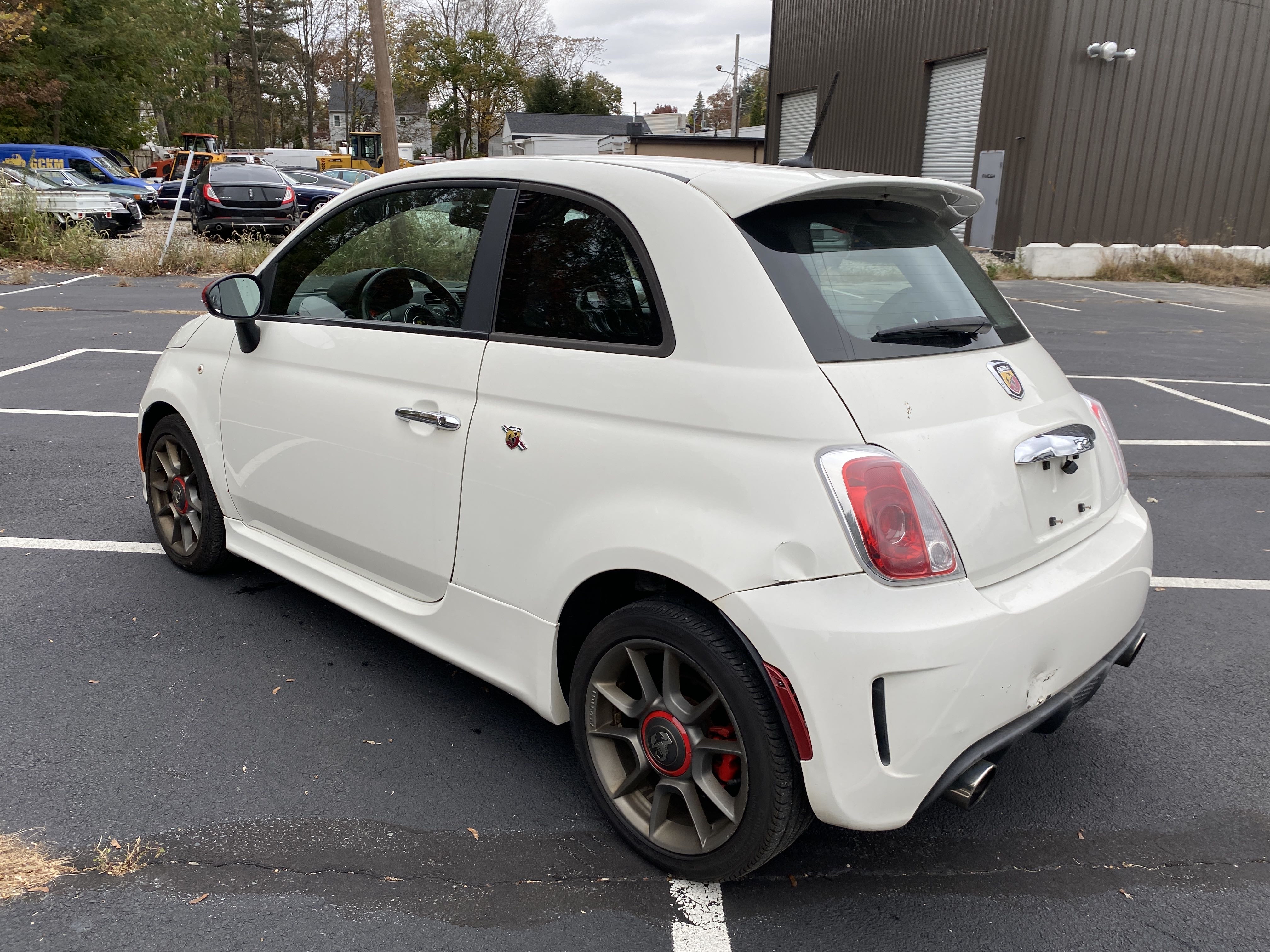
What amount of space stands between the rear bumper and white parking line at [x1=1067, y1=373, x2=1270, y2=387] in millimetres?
7728

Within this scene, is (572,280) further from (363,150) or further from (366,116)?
(366,116)

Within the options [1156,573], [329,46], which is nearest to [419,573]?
[1156,573]

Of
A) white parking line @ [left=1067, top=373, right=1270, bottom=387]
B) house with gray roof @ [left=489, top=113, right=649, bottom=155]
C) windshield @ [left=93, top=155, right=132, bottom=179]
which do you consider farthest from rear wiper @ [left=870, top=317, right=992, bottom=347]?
house with gray roof @ [left=489, top=113, right=649, bottom=155]

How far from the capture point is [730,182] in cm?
244

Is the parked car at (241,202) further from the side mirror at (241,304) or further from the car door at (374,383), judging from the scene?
the car door at (374,383)

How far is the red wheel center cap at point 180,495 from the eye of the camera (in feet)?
13.6

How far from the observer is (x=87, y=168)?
81.8 feet

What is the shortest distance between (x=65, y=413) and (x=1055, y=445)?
6993mm

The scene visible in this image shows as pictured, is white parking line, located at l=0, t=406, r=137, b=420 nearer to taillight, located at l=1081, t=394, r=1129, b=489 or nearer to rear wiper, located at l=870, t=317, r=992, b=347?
rear wiper, located at l=870, t=317, r=992, b=347

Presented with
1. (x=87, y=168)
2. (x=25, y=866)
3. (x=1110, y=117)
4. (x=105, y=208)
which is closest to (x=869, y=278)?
(x=25, y=866)

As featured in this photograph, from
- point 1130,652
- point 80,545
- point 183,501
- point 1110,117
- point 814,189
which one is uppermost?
point 1110,117

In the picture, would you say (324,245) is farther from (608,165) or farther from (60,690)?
(60,690)

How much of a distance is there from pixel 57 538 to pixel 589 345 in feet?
11.5

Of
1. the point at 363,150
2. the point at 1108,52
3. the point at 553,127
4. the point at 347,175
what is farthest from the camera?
the point at 553,127
